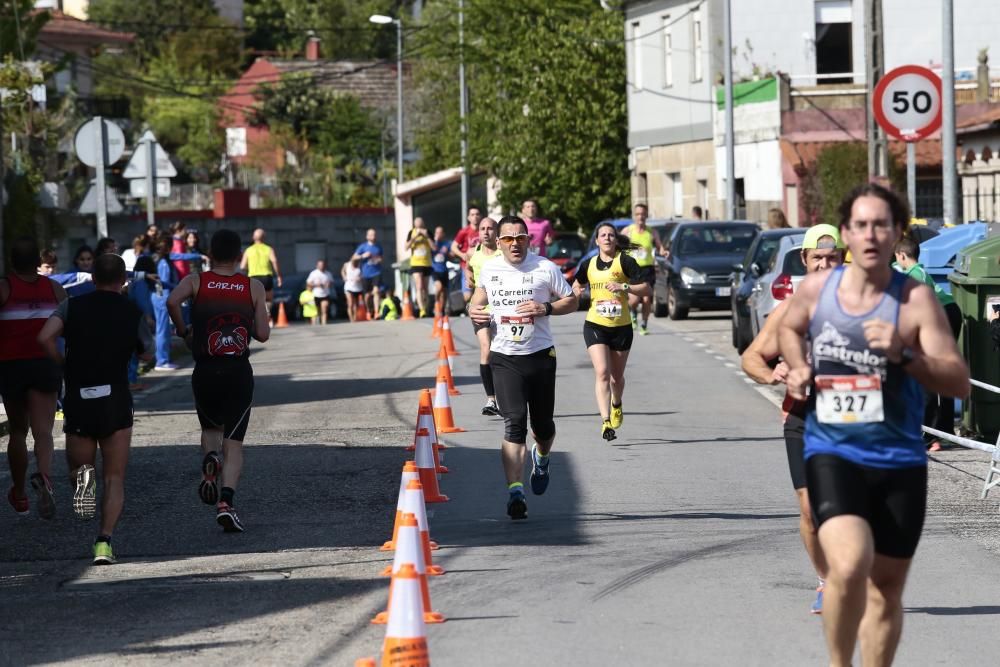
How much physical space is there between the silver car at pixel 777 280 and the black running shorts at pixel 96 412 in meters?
11.1

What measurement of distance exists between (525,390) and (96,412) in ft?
8.44

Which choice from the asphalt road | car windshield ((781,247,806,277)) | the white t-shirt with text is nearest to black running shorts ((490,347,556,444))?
the white t-shirt with text

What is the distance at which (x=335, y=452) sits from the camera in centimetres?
1445

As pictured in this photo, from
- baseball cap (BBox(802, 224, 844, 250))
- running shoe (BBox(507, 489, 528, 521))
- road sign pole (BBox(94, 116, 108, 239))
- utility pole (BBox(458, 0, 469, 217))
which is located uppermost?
utility pole (BBox(458, 0, 469, 217))

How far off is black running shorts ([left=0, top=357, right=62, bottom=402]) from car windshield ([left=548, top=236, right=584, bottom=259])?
26719mm

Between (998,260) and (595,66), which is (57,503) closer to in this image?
(998,260)

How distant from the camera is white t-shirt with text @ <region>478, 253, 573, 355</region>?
11.0 m

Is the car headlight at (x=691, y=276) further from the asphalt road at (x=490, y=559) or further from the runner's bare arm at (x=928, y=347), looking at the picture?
the runner's bare arm at (x=928, y=347)

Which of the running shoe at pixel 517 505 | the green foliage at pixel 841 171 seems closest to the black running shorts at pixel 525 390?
the running shoe at pixel 517 505

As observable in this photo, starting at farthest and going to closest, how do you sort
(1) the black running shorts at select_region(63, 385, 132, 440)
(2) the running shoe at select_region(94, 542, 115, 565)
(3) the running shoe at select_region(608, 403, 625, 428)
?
1. (3) the running shoe at select_region(608, 403, 625, 428)
2. (1) the black running shorts at select_region(63, 385, 132, 440)
3. (2) the running shoe at select_region(94, 542, 115, 565)

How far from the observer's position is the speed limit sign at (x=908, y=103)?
17656mm

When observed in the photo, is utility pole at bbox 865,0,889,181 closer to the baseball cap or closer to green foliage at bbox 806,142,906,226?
green foliage at bbox 806,142,906,226

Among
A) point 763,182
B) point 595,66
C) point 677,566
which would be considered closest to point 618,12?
point 595,66

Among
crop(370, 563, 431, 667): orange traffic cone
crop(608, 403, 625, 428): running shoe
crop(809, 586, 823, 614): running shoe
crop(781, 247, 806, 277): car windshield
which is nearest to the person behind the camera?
crop(370, 563, 431, 667): orange traffic cone
